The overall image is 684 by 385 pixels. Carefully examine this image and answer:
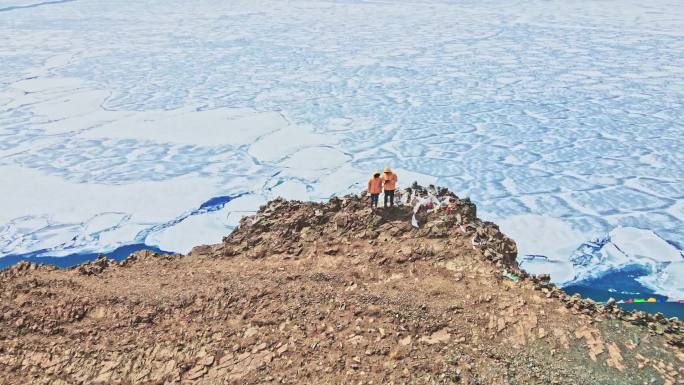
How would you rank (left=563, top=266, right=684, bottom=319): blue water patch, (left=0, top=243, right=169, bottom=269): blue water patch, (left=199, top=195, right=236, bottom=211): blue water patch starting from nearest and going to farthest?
1. (left=563, top=266, right=684, bottom=319): blue water patch
2. (left=0, top=243, right=169, bottom=269): blue water patch
3. (left=199, top=195, right=236, bottom=211): blue water patch

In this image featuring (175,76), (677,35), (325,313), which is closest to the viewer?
(325,313)

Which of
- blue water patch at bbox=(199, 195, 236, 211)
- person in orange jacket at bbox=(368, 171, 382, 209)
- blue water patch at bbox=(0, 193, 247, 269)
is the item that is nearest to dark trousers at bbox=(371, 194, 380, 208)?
person in orange jacket at bbox=(368, 171, 382, 209)

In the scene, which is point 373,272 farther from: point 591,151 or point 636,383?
point 591,151

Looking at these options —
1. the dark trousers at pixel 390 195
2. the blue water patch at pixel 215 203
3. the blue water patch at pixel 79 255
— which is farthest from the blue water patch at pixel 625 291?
the blue water patch at pixel 79 255

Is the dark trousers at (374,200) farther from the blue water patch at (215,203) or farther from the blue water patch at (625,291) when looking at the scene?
the blue water patch at (215,203)

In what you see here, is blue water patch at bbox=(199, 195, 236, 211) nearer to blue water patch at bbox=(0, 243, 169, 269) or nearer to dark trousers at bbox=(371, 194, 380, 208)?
blue water patch at bbox=(0, 243, 169, 269)

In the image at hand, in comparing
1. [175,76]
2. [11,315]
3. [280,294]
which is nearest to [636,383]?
[280,294]
